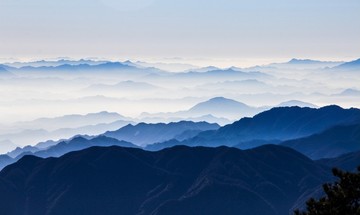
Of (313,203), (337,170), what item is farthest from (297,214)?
(337,170)

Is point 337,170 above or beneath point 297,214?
above

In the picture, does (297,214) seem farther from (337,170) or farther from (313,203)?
(337,170)
